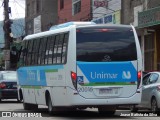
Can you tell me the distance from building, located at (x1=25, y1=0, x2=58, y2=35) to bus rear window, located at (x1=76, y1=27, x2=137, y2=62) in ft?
162

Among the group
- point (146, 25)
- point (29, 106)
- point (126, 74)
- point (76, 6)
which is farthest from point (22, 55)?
point (76, 6)

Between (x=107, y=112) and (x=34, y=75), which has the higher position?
(x=34, y=75)

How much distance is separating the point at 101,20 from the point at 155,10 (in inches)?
409

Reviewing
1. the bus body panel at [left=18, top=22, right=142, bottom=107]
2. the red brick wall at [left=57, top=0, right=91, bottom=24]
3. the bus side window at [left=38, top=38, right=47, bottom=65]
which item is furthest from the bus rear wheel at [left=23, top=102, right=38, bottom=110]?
the red brick wall at [left=57, top=0, right=91, bottom=24]

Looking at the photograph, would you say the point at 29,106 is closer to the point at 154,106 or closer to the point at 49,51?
the point at 49,51

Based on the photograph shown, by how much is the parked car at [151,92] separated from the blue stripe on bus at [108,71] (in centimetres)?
178

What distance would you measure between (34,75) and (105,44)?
4007 millimetres

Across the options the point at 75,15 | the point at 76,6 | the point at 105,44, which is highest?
the point at 76,6

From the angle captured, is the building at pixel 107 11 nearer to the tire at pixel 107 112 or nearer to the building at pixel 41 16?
the tire at pixel 107 112

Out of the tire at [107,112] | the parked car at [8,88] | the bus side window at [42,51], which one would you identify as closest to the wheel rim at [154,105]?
the tire at [107,112]

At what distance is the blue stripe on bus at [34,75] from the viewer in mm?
18109

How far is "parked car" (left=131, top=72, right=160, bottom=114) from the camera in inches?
699

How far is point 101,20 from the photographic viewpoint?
39188 mm

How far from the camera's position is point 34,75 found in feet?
63.2
